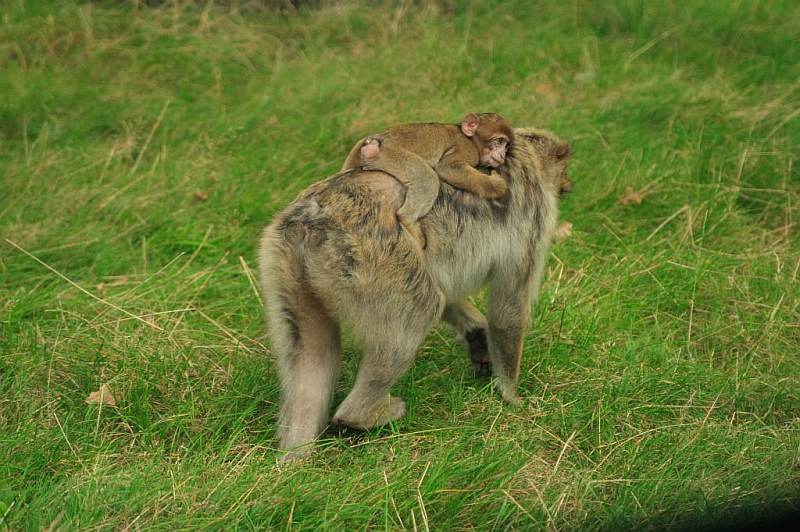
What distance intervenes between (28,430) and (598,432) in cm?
243

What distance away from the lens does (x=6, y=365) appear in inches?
190

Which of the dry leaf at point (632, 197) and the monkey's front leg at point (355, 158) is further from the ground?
the monkey's front leg at point (355, 158)

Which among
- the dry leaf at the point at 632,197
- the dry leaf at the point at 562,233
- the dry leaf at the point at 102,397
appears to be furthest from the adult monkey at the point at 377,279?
the dry leaf at the point at 632,197

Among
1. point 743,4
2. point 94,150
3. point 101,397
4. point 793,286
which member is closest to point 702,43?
point 743,4

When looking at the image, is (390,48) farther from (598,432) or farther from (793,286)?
(598,432)

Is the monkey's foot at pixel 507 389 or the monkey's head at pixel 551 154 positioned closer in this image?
the monkey's foot at pixel 507 389

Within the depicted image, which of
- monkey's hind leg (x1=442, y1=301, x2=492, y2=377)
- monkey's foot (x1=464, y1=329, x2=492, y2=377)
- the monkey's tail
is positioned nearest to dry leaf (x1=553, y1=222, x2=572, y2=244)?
monkey's hind leg (x1=442, y1=301, x2=492, y2=377)

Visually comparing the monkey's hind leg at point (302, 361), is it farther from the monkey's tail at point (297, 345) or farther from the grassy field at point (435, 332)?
→ the grassy field at point (435, 332)

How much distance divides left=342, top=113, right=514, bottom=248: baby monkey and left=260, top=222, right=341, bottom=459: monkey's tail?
0.54 m

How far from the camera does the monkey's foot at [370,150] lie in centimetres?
462

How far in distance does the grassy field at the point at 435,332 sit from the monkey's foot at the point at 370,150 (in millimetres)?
1127

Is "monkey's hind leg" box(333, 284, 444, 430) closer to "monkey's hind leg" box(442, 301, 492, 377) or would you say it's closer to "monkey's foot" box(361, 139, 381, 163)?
"monkey's foot" box(361, 139, 381, 163)

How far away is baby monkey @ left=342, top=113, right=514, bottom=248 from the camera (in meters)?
4.54

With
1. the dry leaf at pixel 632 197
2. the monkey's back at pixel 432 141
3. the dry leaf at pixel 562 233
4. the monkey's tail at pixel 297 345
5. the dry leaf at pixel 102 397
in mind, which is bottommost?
the dry leaf at pixel 562 233
